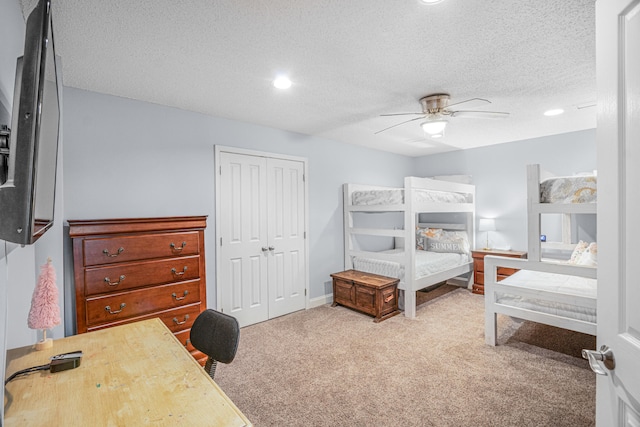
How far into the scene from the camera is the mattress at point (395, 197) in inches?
151

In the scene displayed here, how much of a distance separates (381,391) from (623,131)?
6.89 ft

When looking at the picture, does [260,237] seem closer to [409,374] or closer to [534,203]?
[409,374]

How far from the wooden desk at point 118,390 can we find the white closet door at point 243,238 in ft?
6.34

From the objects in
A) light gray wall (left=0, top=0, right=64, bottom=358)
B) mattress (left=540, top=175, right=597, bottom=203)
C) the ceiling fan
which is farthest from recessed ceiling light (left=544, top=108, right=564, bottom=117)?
light gray wall (left=0, top=0, right=64, bottom=358)

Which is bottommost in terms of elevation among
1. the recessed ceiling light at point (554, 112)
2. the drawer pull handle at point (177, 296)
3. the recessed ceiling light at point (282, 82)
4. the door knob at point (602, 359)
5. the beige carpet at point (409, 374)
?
the beige carpet at point (409, 374)

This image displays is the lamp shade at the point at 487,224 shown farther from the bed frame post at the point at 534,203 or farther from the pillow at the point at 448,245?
the bed frame post at the point at 534,203

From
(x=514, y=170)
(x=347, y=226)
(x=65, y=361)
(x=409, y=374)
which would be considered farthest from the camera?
(x=514, y=170)

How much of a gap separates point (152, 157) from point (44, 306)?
1.83 m

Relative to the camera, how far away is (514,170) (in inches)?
184

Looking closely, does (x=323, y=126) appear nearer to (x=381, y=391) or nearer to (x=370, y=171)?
(x=370, y=171)

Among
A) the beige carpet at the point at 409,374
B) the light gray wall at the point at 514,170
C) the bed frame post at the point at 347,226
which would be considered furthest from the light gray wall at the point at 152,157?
the light gray wall at the point at 514,170

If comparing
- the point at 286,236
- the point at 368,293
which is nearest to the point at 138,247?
the point at 286,236

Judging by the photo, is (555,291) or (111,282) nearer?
(111,282)

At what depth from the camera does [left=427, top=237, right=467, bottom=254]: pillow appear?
4812mm
